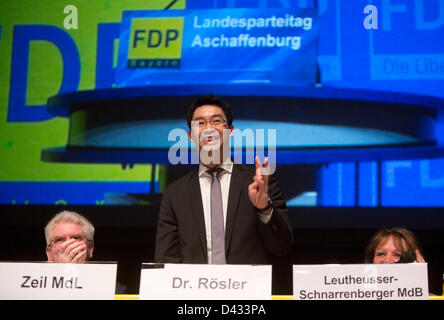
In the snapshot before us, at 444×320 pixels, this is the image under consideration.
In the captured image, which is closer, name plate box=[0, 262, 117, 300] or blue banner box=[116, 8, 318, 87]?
name plate box=[0, 262, 117, 300]

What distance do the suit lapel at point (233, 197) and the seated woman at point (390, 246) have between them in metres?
0.59

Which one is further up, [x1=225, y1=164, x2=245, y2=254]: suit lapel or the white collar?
the white collar

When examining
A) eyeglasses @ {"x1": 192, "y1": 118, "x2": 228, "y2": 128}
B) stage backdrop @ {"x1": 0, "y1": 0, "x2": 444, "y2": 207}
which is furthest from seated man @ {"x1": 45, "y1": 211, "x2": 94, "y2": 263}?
stage backdrop @ {"x1": 0, "y1": 0, "x2": 444, "y2": 207}

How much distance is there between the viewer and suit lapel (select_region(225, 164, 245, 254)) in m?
1.86

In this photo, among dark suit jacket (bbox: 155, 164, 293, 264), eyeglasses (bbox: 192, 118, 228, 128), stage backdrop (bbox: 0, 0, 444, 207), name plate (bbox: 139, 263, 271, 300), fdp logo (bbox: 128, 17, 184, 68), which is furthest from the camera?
fdp logo (bbox: 128, 17, 184, 68)

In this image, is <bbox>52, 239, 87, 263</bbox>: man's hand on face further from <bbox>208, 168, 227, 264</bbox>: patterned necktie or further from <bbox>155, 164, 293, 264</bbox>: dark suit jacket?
<bbox>208, 168, 227, 264</bbox>: patterned necktie

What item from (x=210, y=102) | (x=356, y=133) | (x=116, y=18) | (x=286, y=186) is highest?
(x=116, y=18)

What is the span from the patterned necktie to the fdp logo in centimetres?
164

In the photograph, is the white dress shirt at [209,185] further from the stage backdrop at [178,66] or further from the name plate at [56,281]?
the stage backdrop at [178,66]

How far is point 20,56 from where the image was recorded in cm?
352

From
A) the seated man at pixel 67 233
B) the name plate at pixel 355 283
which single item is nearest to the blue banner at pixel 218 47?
the seated man at pixel 67 233

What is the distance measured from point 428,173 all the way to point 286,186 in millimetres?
850
